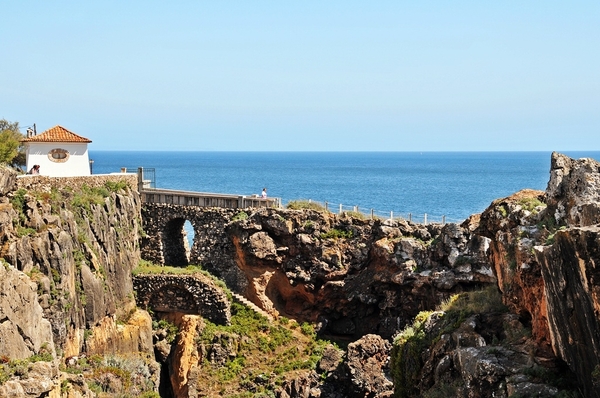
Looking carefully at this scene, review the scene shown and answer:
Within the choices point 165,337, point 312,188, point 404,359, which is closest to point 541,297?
point 404,359

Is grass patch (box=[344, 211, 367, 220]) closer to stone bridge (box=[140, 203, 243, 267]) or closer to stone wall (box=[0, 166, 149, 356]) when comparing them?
stone bridge (box=[140, 203, 243, 267])

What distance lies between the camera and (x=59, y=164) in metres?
53.1

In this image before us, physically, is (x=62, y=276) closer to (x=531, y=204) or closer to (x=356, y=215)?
(x=356, y=215)

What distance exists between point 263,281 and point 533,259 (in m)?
29.1

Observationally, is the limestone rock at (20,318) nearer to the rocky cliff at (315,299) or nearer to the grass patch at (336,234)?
the rocky cliff at (315,299)

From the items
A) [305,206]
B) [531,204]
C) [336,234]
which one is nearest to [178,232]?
[305,206]

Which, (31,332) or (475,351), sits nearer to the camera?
(475,351)

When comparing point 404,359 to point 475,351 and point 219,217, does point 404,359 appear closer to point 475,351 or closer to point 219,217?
point 475,351

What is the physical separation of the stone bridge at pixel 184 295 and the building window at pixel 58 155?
8.97 m

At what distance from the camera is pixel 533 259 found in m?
24.1
